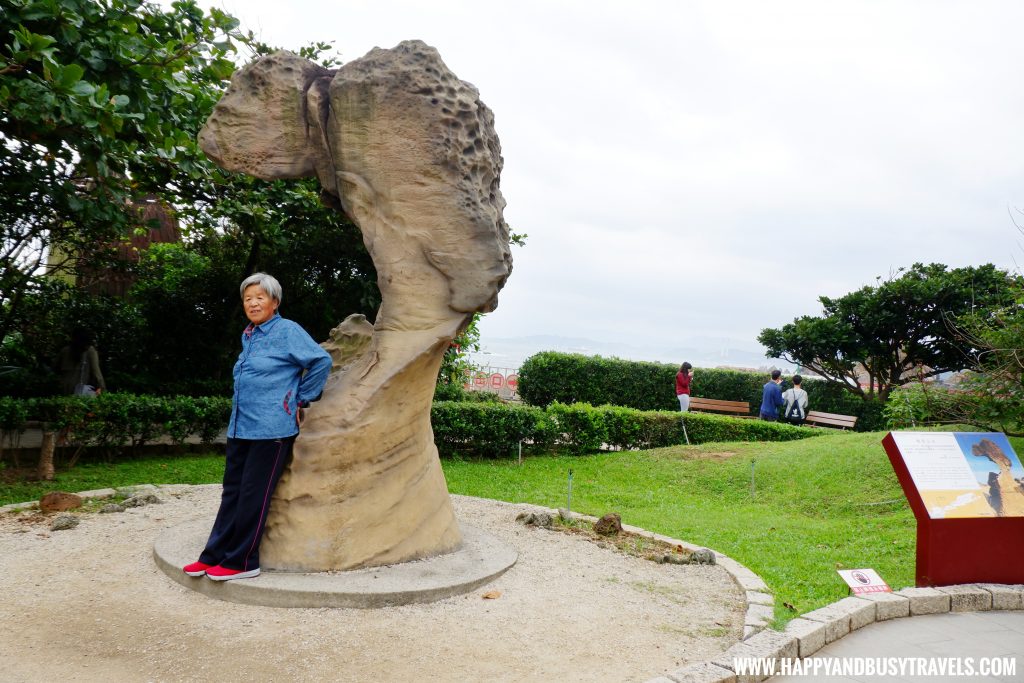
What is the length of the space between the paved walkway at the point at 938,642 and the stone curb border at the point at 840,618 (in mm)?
61

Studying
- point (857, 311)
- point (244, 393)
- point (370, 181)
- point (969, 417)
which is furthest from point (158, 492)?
point (857, 311)

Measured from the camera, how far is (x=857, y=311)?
21.9 metres

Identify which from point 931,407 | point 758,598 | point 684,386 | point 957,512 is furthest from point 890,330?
point 758,598

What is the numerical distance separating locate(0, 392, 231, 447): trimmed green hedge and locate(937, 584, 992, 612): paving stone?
32.3 feet

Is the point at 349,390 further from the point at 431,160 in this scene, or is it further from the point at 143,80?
the point at 143,80

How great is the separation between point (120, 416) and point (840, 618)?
9509 mm

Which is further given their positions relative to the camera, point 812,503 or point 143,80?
point 812,503

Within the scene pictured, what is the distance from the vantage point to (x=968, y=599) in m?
5.86

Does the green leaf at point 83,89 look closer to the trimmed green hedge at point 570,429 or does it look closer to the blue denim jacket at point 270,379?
the blue denim jacket at point 270,379

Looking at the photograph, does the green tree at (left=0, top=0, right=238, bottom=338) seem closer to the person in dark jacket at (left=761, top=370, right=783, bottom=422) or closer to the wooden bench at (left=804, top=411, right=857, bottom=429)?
the person in dark jacket at (left=761, top=370, right=783, bottom=422)

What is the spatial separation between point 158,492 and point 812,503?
812 centimetres

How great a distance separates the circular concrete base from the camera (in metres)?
4.91

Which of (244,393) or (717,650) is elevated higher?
(244,393)

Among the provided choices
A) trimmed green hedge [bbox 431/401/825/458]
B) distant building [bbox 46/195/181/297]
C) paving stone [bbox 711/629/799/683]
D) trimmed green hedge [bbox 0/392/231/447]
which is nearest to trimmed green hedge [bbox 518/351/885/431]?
trimmed green hedge [bbox 431/401/825/458]
